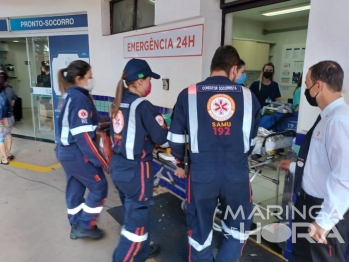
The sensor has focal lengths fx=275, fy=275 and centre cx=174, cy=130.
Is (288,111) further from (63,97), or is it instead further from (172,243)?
(63,97)

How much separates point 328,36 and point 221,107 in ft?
2.87

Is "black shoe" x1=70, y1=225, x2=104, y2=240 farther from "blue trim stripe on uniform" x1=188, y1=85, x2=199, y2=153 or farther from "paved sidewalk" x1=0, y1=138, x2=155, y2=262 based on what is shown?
"blue trim stripe on uniform" x1=188, y1=85, x2=199, y2=153

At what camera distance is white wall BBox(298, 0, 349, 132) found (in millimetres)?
1688

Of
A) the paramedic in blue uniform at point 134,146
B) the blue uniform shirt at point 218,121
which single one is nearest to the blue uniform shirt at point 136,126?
the paramedic in blue uniform at point 134,146

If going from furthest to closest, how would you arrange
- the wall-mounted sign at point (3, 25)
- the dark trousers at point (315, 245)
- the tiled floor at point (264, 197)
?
the wall-mounted sign at point (3, 25)
the tiled floor at point (264, 197)
the dark trousers at point (315, 245)

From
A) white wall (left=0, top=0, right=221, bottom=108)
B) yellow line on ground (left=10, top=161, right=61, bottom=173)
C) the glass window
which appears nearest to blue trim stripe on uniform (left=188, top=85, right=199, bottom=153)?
white wall (left=0, top=0, right=221, bottom=108)

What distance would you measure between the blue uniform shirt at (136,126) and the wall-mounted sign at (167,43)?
1.23 m

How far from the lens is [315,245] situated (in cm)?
147

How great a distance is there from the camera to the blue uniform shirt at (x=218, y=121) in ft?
5.24

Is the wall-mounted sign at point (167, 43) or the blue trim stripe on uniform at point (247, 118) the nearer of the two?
the blue trim stripe on uniform at point (247, 118)

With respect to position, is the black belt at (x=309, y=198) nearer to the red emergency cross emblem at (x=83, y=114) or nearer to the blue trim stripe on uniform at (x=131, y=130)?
the blue trim stripe on uniform at (x=131, y=130)

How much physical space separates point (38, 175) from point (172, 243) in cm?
247

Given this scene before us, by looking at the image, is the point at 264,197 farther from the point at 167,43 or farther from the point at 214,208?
the point at 167,43

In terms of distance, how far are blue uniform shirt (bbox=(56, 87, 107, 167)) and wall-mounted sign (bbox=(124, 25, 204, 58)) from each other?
1216 mm
